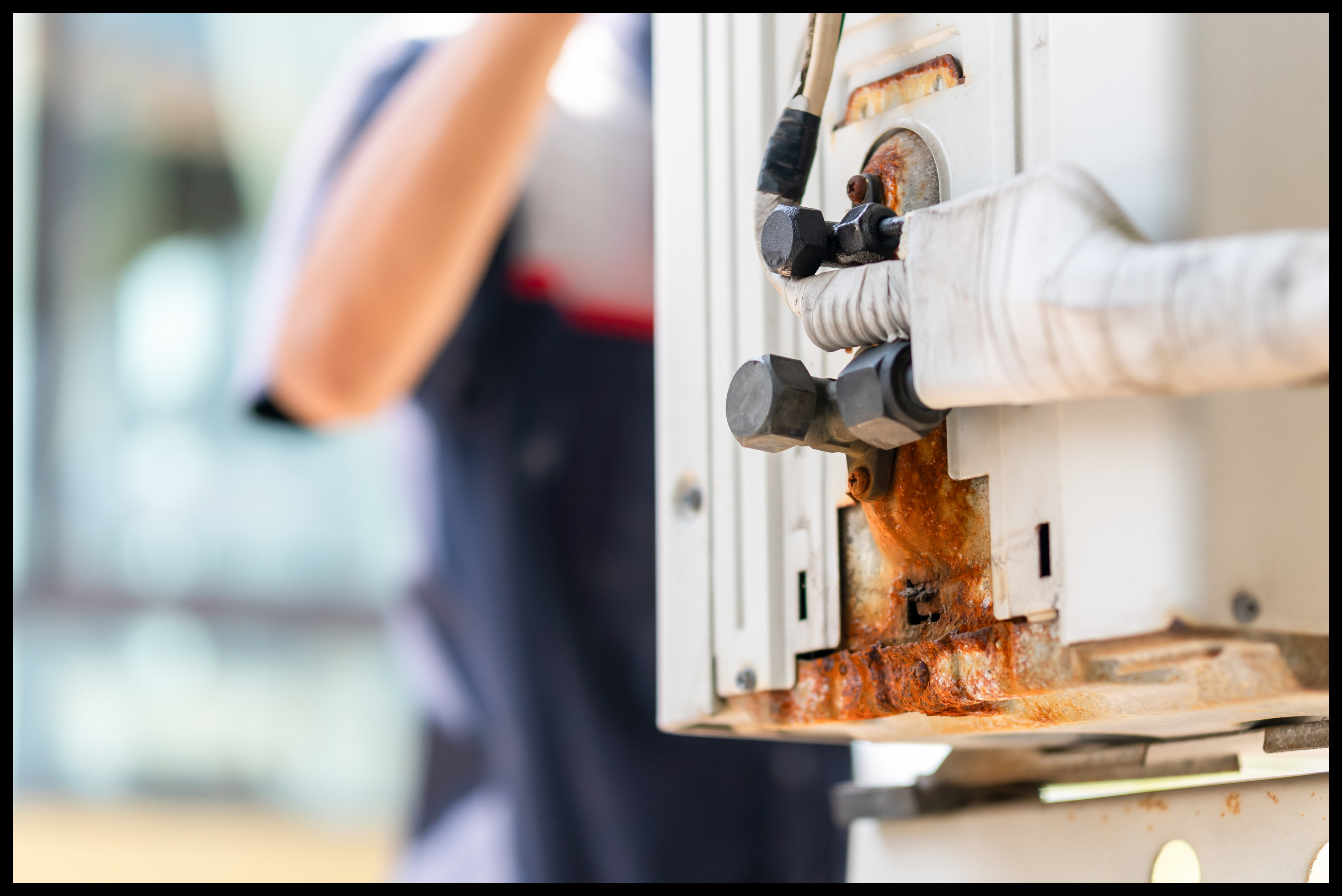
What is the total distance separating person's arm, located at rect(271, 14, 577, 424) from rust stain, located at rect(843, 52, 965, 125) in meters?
0.58

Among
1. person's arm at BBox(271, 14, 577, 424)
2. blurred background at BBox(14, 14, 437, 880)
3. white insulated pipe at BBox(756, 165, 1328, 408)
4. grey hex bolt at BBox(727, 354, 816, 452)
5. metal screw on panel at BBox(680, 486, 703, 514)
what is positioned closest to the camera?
white insulated pipe at BBox(756, 165, 1328, 408)

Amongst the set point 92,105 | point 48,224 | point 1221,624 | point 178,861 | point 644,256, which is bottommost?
point 178,861

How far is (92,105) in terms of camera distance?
2.94 metres

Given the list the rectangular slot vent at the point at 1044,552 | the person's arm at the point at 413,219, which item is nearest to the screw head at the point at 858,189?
the rectangular slot vent at the point at 1044,552

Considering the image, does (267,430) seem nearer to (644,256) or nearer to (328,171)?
(328,171)

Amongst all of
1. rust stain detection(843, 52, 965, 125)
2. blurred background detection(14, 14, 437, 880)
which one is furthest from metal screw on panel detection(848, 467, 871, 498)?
blurred background detection(14, 14, 437, 880)

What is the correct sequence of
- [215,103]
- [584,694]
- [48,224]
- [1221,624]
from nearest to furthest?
[1221,624] < [584,694] < [48,224] < [215,103]

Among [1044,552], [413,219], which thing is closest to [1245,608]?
[1044,552]

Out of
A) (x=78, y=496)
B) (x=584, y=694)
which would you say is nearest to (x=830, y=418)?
(x=584, y=694)

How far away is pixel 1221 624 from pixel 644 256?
2.94 feet

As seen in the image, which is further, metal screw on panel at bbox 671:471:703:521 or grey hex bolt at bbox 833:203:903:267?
metal screw on panel at bbox 671:471:703:521

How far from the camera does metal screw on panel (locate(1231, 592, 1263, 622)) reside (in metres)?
0.35

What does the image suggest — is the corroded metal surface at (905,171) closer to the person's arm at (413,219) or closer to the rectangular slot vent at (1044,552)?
the rectangular slot vent at (1044,552)

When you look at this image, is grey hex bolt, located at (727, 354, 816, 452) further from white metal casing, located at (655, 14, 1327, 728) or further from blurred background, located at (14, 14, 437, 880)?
blurred background, located at (14, 14, 437, 880)
